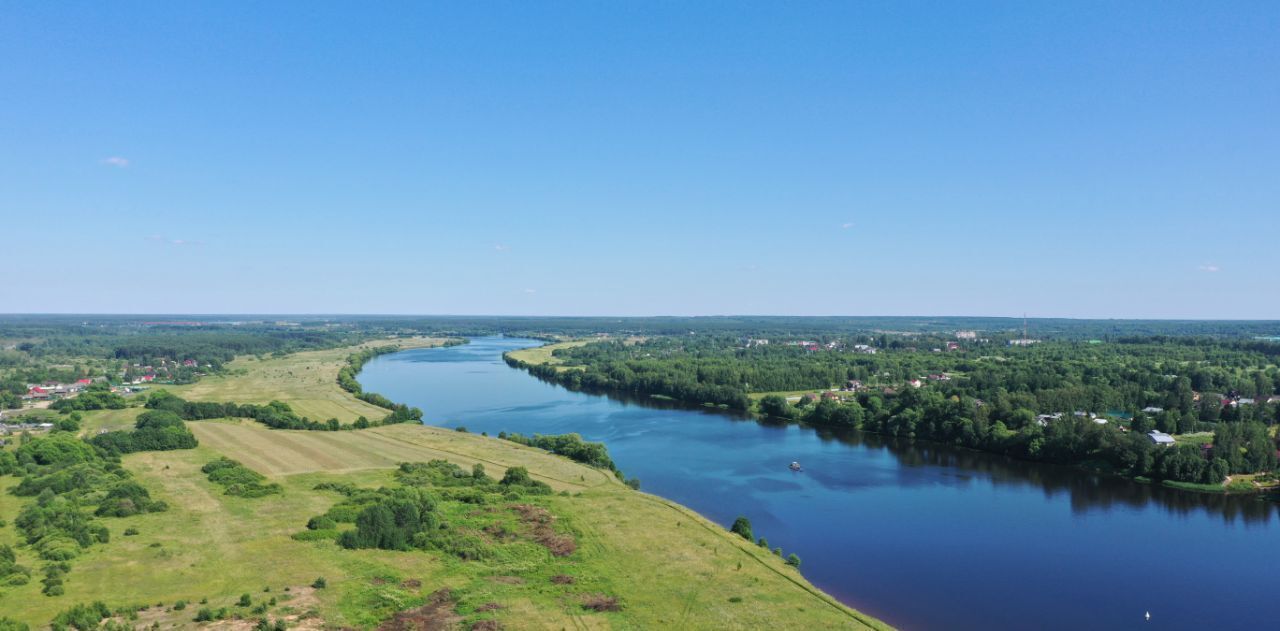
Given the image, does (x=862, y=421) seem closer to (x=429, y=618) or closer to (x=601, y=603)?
(x=601, y=603)

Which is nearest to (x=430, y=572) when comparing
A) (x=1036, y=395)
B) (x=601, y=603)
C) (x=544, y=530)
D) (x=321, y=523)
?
(x=544, y=530)

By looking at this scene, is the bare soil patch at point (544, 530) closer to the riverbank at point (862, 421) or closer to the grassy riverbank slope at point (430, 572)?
the grassy riverbank slope at point (430, 572)

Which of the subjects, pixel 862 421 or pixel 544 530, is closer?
pixel 544 530

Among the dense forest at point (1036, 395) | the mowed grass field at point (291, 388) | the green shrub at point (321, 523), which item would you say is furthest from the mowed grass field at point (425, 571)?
the dense forest at point (1036, 395)

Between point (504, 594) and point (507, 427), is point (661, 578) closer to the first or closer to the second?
point (504, 594)

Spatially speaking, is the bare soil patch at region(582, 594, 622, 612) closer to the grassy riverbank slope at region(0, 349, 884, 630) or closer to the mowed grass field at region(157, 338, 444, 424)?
the grassy riverbank slope at region(0, 349, 884, 630)

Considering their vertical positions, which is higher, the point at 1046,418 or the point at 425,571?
the point at 1046,418
